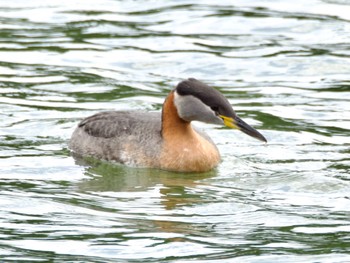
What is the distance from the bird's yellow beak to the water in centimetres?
45

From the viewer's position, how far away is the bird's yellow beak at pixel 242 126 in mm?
14693

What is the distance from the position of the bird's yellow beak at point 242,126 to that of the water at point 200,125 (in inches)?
17.6

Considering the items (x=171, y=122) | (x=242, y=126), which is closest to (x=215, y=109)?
(x=242, y=126)

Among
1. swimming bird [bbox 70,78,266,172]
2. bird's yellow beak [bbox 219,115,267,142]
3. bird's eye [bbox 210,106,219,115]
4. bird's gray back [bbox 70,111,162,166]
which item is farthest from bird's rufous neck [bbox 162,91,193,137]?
bird's yellow beak [bbox 219,115,267,142]

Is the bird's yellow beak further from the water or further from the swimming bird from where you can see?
the water

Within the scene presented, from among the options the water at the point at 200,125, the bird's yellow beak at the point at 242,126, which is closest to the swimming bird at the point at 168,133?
the bird's yellow beak at the point at 242,126

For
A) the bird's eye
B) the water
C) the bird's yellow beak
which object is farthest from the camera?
the bird's eye

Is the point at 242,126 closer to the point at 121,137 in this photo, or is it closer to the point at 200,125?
the point at 121,137

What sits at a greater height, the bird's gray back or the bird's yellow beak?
the bird's yellow beak

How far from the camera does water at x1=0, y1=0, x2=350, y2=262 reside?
460 inches

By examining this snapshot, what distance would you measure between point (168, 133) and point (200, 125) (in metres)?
2.28

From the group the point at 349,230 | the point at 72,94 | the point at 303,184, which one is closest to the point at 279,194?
the point at 303,184

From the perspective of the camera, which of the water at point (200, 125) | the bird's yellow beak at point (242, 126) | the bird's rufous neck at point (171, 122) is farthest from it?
the bird's rufous neck at point (171, 122)

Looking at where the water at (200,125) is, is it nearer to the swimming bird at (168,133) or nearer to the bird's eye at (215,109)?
the swimming bird at (168,133)
